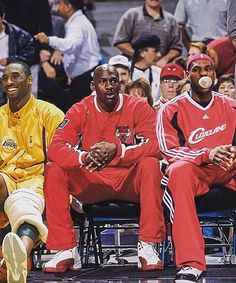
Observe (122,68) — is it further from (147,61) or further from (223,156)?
(223,156)

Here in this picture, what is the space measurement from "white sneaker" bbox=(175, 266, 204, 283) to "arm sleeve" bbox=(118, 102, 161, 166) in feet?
3.43

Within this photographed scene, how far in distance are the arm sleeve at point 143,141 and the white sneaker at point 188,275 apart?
1047mm

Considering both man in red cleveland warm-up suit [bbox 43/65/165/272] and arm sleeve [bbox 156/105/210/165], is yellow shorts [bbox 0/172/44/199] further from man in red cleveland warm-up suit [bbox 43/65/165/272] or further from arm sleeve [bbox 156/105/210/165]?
arm sleeve [bbox 156/105/210/165]

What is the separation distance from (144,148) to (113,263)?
1000 millimetres

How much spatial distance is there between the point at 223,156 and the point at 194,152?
0.85ft

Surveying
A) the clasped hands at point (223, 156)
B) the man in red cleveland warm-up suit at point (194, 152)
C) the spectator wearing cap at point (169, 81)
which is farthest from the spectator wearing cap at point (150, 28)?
the clasped hands at point (223, 156)

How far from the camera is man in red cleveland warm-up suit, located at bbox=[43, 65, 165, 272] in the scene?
7.03 metres

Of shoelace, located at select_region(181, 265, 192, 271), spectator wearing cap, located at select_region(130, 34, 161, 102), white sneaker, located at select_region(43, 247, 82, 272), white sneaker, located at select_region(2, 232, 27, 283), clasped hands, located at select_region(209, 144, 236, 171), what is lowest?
white sneaker, located at select_region(43, 247, 82, 272)

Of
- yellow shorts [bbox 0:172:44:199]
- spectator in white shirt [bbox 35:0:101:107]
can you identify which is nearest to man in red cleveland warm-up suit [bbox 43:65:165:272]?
yellow shorts [bbox 0:172:44:199]

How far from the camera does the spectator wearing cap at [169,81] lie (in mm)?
8973

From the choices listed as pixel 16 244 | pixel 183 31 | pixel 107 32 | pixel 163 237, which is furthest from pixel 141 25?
pixel 16 244

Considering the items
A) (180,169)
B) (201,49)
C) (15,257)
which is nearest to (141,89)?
(201,49)

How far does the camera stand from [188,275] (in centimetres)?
640

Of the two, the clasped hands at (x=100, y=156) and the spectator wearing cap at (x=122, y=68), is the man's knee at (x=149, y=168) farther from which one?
the spectator wearing cap at (x=122, y=68)
